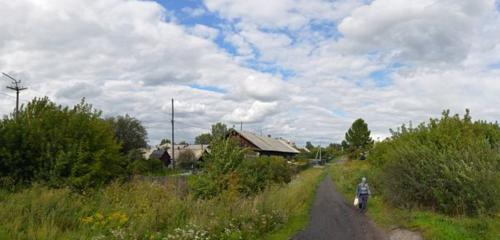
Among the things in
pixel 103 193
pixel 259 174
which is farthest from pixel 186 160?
pixel 103 193

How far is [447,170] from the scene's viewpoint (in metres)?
16.9

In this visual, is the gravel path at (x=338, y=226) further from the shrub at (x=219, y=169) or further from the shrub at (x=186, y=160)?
the shrub at (x=186, y=160)

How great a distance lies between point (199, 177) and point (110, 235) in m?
12.1

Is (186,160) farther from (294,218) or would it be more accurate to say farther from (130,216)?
(130,216)

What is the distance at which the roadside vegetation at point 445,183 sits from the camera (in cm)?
1455

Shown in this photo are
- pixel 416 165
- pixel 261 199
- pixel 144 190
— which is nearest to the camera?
pixel 144 190

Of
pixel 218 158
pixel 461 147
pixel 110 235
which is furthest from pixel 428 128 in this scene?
pixel 110 235

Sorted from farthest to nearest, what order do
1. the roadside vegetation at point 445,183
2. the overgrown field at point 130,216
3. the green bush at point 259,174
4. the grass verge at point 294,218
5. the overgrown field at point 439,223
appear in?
1. the green bush at point 259,174
2. the roadside vegetation at point 445,183
3. the grass verge at point 294,218
4. the overgrown field at point 439,223
5. the overgrown field at point 130,216

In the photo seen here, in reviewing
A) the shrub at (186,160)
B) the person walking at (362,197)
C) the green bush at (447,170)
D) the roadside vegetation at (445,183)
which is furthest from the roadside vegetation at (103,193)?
the shrub at (186,160)

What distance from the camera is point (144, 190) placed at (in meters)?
14.1

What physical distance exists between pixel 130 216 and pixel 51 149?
6.71 metres

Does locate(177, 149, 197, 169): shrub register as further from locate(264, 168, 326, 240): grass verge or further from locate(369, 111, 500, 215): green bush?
locate(369, 111, 500, 215): green bush

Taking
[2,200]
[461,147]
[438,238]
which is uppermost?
[461,147]

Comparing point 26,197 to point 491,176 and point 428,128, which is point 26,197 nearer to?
point 491,176
